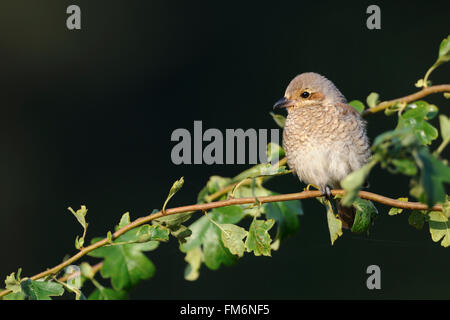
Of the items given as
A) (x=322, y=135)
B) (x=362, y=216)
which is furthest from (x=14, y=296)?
(x=322, y=135)

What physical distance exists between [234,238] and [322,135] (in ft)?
2.73

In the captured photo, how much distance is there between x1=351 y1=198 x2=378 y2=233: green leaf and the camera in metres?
1.16

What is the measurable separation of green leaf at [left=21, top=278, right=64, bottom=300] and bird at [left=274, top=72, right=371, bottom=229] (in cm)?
92

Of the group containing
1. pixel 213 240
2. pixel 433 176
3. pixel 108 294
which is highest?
pixel 433 176

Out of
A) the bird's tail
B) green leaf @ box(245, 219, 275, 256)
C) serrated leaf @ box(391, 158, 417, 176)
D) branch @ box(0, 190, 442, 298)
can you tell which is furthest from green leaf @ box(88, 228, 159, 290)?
the bird's tail

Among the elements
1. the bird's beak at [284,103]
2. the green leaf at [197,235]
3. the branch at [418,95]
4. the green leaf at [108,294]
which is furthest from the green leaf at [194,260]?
the bird's beak at [284,103]

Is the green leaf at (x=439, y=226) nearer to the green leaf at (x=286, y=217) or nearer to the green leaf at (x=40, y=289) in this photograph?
the green leaf at (x=286, y=217)

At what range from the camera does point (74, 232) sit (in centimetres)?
380

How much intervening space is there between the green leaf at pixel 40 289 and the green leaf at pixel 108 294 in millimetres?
166

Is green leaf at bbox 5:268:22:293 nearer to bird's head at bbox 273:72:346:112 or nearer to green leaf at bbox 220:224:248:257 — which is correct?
green leaf at bbox 220:224:248:257

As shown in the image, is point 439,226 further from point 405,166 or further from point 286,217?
point 405,166

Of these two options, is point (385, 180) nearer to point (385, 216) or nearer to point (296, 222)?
point (385, 216)

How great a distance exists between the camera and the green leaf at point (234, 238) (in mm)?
1119

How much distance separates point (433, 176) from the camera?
25.9 inches
